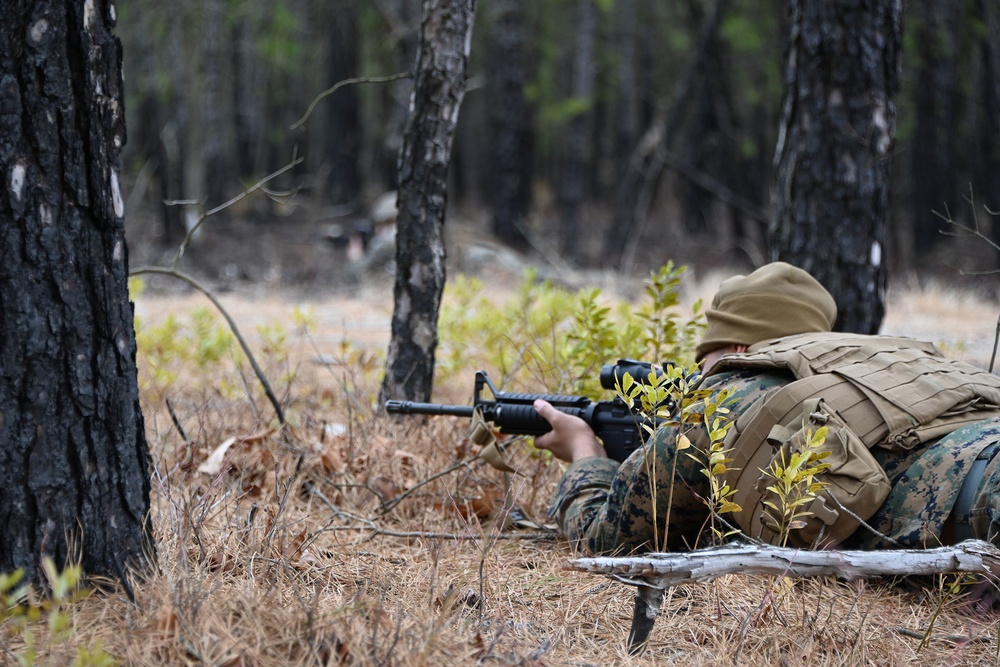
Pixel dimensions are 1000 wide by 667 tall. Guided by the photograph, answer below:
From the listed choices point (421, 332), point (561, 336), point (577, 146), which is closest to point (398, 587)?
point (421, 332)

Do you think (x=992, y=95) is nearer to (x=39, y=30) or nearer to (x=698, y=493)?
(x=698, y=493)

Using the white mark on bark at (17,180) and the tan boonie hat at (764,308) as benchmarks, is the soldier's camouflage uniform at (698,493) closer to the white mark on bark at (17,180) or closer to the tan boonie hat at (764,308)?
the tan boonie hat at (764,308)

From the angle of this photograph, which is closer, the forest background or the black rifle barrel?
the black rifle barrel

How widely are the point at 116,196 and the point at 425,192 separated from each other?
77.8 inches

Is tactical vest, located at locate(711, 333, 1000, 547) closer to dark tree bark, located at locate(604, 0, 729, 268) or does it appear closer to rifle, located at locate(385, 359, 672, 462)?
rifle, located at locate(385, 359, 672, 462)

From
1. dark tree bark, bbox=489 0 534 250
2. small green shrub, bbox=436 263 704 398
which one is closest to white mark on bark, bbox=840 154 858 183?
small green shrub, bbox=436 263 704 398

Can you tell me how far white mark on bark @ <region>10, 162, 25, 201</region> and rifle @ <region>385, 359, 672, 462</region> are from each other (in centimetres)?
156

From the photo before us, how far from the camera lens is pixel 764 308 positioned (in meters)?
2.95

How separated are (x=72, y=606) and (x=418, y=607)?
767 mm

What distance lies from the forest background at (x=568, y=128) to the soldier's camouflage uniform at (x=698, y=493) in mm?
5602

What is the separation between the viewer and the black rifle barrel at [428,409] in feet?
10.4

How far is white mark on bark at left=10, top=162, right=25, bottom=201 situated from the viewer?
6.22ft

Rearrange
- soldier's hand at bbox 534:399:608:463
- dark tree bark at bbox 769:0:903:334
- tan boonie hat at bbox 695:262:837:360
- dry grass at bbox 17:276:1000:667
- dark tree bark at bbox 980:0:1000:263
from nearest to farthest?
dry grass at bbox 17:276:1000:667 → tan boonie hat at bbox 695:262:837:360 → soldier's hand at bbox 534:399:608:463 → dark tree bark at bbox 769:0:903:334 → dark tree bark at bbox 980:0:1000:263

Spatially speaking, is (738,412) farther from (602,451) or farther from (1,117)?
(1,117)
